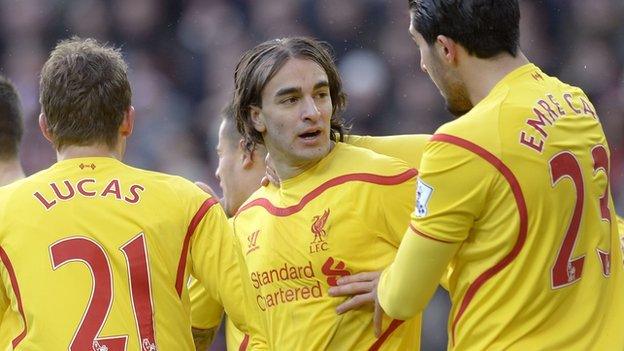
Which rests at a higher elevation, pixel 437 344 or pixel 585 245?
pixel 585 245

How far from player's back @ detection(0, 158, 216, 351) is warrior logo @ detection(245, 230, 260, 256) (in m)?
0.67

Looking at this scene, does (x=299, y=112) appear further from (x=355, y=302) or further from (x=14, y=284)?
(x=14, y=284)

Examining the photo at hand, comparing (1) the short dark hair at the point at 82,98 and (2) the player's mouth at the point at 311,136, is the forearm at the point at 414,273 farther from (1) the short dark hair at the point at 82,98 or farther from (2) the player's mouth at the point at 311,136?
(1) the short dark hair at the point at 82,98

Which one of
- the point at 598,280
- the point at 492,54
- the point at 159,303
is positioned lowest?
the point at 598,280

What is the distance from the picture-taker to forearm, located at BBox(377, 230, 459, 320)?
3373 mm

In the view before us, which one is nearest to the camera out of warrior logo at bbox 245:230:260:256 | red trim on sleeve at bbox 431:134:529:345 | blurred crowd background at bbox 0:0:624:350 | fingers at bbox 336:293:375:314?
red trim on sleeve at bbox 431:134:529:345

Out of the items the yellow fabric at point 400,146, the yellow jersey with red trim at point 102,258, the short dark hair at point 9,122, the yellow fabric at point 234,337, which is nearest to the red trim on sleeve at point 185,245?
the yellow jersey with red trim at point 102,258

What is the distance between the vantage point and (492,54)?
350 cm

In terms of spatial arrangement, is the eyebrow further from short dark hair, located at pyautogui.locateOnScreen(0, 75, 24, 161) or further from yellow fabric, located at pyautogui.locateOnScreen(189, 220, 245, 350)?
short dark hair, located at pyautogui.locateOnScreen(0, 75, 24, 161)

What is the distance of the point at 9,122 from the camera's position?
542cm

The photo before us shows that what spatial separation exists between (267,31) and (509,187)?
571 centimetres

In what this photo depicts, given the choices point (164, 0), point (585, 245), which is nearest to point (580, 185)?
point (585, 245)

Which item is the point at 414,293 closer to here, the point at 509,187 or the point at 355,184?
the point at 509,187

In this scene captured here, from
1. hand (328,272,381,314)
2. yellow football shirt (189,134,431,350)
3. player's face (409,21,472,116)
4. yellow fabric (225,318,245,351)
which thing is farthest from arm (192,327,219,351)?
A: player's face (409,21,472,116)
